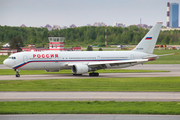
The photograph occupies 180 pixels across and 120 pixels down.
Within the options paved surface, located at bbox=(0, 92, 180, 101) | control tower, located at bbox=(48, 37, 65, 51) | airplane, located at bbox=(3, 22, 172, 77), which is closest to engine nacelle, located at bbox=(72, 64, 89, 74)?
airplane, located at bbox=(3, 22, 172, 77)

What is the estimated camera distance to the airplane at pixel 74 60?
42.0m

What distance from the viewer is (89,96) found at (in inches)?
962

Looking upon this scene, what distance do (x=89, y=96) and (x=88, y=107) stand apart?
5173mm

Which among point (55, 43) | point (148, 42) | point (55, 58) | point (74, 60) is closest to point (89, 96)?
point (55, 58)

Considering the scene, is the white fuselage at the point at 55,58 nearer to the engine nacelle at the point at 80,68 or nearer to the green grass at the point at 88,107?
the engine nacelle at the point at 80,68

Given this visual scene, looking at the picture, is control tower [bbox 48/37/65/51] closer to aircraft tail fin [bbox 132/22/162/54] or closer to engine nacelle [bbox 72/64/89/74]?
aircraft tail fin [bbox 132/22/162/54]

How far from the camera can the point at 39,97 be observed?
24047 mm

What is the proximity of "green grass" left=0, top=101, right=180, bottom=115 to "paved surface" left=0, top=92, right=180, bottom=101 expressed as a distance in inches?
82.4

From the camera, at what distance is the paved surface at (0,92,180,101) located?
75.7ft

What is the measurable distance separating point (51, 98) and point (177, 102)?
32.1ft
